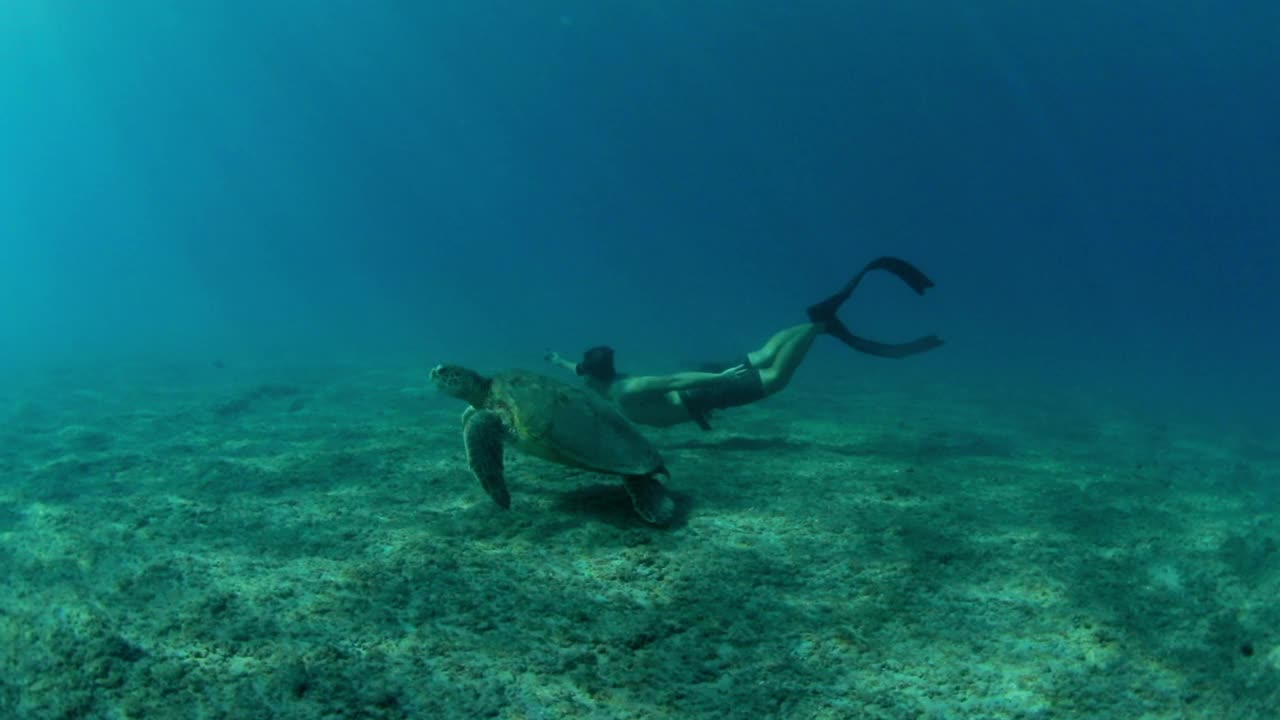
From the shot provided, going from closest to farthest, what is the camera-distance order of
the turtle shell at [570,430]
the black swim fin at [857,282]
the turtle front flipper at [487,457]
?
the turtle front flipper at [487,457], the turtle shell at [570,430], the black swim fin at [857,282]

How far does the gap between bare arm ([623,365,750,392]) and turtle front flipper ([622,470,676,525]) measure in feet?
11.0

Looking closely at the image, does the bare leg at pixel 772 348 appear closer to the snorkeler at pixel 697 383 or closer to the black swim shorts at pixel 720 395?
the snorkeler at pixel 697 383

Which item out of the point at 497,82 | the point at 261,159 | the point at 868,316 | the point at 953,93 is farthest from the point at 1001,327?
the point at 261,159

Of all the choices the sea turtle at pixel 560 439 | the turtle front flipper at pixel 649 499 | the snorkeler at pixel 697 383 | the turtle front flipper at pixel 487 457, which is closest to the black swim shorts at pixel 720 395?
the snorkeler at pixel 697 383

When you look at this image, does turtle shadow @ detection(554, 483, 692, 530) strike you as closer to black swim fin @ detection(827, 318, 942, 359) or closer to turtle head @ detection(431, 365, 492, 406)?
turtle head @ detection(431, 365, 492, 406)

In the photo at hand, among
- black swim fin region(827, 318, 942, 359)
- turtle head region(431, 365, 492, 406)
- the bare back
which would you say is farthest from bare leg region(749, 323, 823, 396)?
turtle head region(431, 365, 492, 406)

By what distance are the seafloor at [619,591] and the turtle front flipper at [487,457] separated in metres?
0.24

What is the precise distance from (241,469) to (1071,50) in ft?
299

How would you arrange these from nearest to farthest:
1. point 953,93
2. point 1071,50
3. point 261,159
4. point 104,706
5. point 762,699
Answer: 1. point 104,706
2. point 762,699
3. point 1071,50
4. point 953,93
5. point 261,159

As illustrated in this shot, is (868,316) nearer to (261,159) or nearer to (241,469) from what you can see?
(241,469)

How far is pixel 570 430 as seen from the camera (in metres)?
4.41

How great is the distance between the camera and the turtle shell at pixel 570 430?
14.3 ft

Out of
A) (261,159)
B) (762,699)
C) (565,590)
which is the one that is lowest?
(762,699)

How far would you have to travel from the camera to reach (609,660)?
8.71ft
